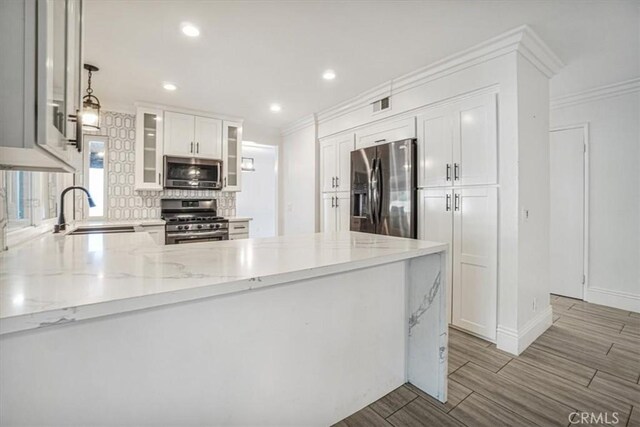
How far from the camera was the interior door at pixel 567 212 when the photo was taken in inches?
141

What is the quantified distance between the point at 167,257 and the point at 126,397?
1.69 feet

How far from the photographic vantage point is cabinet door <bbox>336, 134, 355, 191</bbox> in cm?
405

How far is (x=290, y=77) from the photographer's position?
10.3 ft

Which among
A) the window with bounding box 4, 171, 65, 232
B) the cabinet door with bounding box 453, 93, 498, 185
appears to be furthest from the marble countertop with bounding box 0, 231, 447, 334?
the cabinet door with bounding box 453, 93, 498, 185

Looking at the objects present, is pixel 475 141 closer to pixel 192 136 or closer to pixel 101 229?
pixel 192 136

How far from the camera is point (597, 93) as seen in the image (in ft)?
11.1

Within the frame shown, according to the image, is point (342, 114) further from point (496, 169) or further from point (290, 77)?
point (496, 169)

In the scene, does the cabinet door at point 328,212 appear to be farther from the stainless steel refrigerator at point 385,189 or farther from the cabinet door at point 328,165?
the stainless steel refrigerator at point 385,189

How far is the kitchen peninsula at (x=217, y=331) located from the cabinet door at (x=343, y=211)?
7.35ft

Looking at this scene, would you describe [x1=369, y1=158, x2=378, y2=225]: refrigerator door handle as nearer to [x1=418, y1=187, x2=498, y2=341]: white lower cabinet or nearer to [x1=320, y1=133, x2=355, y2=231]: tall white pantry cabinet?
[x1=320, y1=133, x2=355, y2=231]: tall white pantry cabinet

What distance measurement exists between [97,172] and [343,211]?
11.1 feet

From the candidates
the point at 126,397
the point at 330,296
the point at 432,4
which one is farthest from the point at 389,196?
the point at 126,397

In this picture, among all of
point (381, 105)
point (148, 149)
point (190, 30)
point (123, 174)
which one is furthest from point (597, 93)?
point (123, 174)

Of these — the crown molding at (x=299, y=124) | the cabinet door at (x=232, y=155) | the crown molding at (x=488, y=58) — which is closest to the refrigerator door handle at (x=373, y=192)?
the crown molding at (x=488, y=58)
